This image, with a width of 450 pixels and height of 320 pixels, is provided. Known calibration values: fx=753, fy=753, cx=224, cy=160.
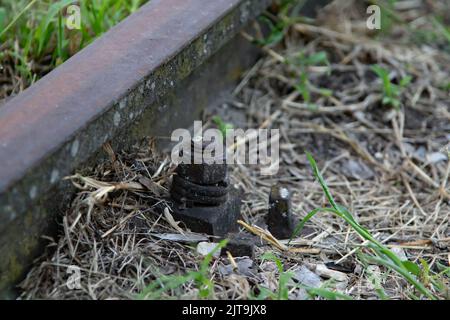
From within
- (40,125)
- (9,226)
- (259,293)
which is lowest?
(259,293)

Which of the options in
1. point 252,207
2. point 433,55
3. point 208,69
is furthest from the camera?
point 433,55

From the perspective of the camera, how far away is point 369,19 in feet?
13.2

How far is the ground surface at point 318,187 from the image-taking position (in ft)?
6.84

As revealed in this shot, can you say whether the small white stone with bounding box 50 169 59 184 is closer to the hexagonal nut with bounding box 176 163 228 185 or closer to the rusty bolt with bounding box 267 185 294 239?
the hexagonal nut with bounding box 176 163 228 185

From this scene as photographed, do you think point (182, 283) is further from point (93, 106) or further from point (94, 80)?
point (94, 80)

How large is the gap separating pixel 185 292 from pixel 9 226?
0.49 metres

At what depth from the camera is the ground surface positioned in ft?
6.84

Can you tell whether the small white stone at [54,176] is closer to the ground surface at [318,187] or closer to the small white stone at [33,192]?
the small white stone at [33,192]

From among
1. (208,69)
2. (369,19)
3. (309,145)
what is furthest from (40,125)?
(369,19)

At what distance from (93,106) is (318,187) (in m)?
1.13

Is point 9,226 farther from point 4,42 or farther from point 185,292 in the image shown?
point 4,42

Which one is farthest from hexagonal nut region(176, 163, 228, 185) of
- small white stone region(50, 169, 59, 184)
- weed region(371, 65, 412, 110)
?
weed region(371, 65, 412, 110)

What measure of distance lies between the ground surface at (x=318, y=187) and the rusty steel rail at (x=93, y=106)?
10 cm

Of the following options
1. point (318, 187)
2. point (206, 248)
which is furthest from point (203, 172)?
point (318, 187)
